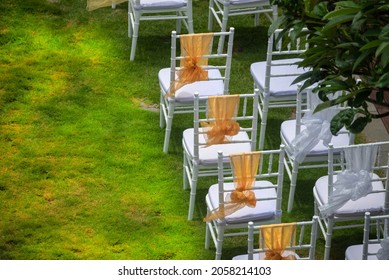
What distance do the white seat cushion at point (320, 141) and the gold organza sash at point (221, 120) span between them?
0.52 metres

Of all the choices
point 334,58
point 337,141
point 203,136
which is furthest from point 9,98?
point 334,58

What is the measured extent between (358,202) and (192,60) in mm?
1954

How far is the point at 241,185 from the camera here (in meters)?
7.48

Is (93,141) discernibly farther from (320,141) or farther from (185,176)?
(320,141)

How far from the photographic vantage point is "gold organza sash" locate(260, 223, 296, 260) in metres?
6.66

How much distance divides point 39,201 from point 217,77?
6.21 feet

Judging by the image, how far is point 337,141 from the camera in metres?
8.37

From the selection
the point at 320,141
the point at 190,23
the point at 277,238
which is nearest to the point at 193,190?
the point at 320,141

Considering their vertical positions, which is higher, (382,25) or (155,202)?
(382,25)

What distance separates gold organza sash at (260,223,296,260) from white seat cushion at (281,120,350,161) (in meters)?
1.57

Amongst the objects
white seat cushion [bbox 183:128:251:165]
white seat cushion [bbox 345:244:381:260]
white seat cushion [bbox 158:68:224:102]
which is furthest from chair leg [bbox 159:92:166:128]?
white seat cushion [bbox 345:244:381:260]

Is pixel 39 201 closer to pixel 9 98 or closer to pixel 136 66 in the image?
pixel 9 98

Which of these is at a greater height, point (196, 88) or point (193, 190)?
point (196, 88)

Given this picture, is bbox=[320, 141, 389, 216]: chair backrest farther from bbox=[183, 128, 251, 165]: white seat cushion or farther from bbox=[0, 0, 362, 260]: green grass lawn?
bbox=[183, 128, 251, 165]: white seat cushion
